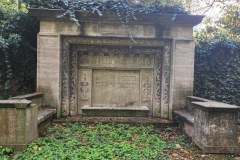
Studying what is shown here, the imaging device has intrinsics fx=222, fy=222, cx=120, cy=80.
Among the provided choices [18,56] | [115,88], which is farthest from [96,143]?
[18,56]

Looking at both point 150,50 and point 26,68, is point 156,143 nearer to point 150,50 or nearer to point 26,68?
point 150,50

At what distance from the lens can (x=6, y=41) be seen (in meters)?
6.57

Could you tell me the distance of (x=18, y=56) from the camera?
7230 mm

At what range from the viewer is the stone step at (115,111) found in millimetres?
6090

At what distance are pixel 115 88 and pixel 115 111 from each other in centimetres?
97

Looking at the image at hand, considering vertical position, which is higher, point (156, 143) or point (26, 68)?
point (26, 68)

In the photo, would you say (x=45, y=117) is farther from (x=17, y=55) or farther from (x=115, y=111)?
(x=17, y=55)

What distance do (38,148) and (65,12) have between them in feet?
12.2

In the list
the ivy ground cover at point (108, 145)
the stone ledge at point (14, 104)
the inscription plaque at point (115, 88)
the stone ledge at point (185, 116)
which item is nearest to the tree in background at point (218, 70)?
the stone ledge at point (185, 116)

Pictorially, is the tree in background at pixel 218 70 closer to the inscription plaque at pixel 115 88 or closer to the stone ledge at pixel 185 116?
the stone ledge at pixel 185 116

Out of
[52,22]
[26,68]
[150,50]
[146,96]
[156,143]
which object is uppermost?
[52,22]

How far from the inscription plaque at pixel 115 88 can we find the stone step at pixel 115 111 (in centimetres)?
74

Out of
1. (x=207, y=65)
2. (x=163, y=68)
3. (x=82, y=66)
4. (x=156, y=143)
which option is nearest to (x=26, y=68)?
(x=82, y=66)

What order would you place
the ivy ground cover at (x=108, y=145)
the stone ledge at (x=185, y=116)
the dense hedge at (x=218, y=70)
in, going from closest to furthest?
the ivy ground cover at (x=108, y=145) < the stone ledge at (x=185, y=116) < the dense hedge at (x=218, y=70)
